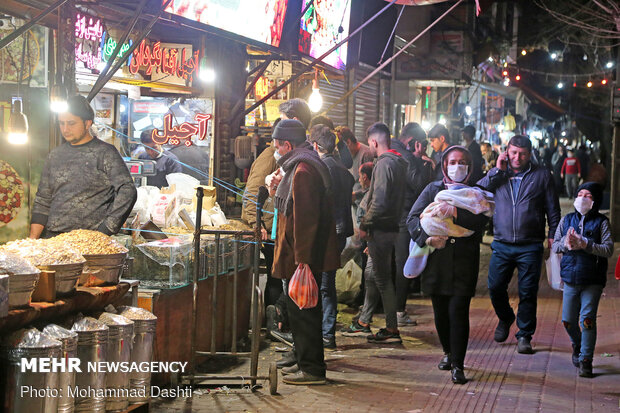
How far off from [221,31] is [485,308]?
5.52m

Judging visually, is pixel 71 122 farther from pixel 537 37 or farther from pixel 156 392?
pixel 537 37

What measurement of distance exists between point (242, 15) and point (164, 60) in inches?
47.4

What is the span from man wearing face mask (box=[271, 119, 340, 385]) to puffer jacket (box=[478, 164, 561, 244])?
2.58 m

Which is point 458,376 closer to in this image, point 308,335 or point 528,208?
point 308,335

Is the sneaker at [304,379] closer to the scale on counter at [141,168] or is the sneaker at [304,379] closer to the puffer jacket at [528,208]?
the puffer jacket at [528,208]

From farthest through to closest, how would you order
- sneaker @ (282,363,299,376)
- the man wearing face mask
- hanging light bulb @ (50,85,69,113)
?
1. sneaker @ (282,363,299,376)
2. hanging light bulb @ (50,85,69,113)
3. the man wearing face mask

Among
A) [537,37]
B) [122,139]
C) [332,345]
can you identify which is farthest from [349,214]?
[537,37]

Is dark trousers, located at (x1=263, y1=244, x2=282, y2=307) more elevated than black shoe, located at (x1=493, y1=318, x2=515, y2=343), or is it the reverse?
dark trousers, located at (x1=263, y1=244, x2=282, y2=307)

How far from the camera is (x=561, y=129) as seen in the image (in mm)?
71438

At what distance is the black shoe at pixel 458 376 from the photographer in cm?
729

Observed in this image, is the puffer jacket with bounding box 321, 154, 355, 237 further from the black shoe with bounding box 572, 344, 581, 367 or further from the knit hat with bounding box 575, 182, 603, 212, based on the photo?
the black shoe with bounding box 572, 344, 581, 367

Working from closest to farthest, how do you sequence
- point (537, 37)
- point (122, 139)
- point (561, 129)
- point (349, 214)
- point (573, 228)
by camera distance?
1. point (573, 228)
2. point (349, 214)
3. point (122, 139)
4. point (537, 37)
5. point (561, 129)

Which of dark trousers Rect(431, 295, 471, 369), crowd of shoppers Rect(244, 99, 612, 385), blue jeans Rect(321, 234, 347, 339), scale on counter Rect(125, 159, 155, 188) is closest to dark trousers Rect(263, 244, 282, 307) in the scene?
crowd of shoppers Rect(244, 99, 612, 385)

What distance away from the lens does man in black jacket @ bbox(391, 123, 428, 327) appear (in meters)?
10.3
